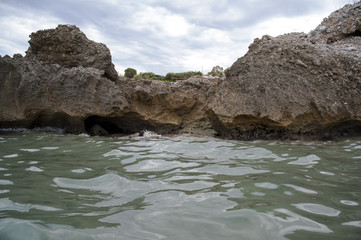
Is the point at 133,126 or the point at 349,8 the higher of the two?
the point at 349,8

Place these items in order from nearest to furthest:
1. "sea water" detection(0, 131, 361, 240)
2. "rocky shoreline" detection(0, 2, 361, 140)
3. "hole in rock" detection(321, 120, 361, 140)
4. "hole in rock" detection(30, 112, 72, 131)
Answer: "sea water" detection(0, 131, 361, 240)
"rocky shoreline" detection(0, 2, 361, 140)
"hole in rock" detection(321, 120, 361, 140)
"hole in rock" detection(30, 112, 72, 131)

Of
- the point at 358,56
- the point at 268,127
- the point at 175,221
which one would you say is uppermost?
the point at 358,56

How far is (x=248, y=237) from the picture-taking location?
1.63 metres

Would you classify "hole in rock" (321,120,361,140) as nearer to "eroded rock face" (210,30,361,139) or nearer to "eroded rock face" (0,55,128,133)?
"eroded rock face" (210,30,361,139)

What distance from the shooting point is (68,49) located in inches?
297

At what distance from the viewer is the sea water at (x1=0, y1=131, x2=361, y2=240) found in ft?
5.65

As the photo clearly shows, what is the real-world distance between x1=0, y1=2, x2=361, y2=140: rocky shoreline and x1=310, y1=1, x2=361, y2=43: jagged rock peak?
0.03 m

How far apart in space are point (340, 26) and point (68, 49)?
750 centimetres

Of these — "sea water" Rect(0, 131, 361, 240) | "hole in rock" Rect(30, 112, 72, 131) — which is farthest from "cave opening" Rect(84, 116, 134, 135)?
"sea water" Rect(0, 131, 361, 240)

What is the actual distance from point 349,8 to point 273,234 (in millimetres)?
8093

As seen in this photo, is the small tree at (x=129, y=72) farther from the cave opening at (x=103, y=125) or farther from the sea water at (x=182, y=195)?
the sea water at (x=182, y=195)

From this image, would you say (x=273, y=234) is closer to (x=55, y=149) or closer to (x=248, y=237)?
(x=248, y=237)

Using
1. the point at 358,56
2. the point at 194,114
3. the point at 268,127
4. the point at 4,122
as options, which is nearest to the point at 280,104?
the point at 268,127

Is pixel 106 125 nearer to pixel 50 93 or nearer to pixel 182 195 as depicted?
pixel 50 93
